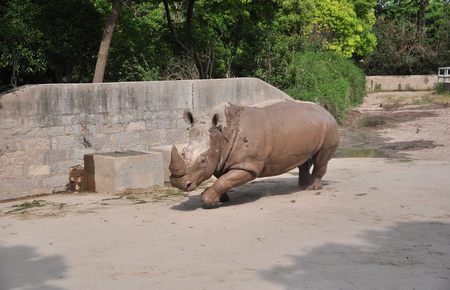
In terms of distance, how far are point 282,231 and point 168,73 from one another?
1118 centimetres

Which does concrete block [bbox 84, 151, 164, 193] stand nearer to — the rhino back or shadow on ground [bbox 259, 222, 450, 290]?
the rhino back

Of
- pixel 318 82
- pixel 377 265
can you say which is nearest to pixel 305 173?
pixel 377 265

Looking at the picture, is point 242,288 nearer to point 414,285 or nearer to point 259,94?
point 414,285

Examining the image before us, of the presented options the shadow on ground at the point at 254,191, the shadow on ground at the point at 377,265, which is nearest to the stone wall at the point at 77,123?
the shadow on ground at the point at 254,191

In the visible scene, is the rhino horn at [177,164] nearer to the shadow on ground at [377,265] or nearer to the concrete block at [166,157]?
the shadow on ground at [377,265]

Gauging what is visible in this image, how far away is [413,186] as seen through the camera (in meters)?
11.2

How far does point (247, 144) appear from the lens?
9539 millimetres

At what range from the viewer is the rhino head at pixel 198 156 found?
894 centimetres

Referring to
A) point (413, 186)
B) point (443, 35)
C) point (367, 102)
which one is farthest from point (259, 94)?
point (443, 35)

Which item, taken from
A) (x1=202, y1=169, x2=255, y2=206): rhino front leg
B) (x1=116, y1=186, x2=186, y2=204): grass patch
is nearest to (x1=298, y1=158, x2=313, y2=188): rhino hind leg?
(x1=202, y1=169, x2=255, y2=206): rhino front leg

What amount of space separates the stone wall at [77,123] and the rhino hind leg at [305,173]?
13.3ft

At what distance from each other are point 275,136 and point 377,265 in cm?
356

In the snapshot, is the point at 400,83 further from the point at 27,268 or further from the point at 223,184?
the point at 27,268

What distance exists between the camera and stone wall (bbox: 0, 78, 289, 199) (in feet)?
38.3
